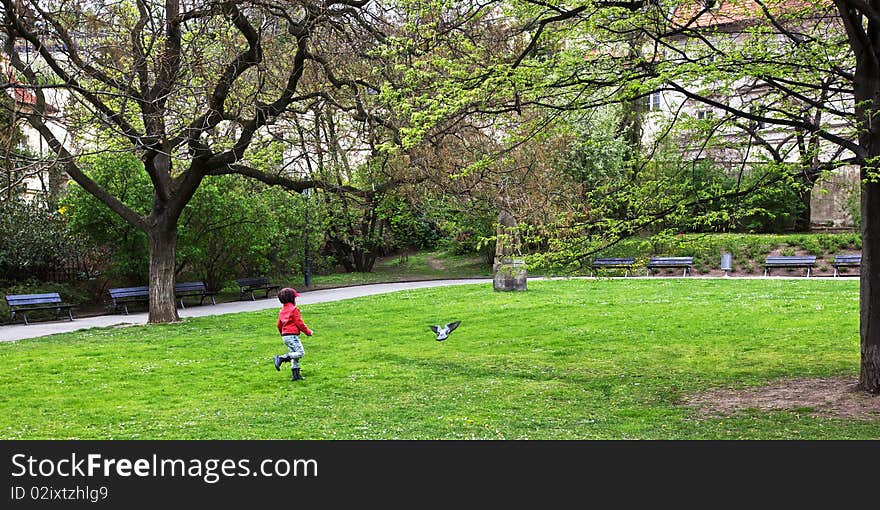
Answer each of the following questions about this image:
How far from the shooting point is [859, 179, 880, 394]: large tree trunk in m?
9.91

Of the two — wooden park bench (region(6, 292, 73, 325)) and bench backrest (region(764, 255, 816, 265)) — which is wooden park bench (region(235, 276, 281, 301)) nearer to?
wooden park bench (region(6, 292, 73, 325))

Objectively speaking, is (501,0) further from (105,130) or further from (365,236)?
(365,236)

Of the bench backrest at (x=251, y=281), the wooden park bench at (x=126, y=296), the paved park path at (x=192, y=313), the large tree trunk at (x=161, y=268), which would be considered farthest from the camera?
the bench backrest at (x=251, y=281)

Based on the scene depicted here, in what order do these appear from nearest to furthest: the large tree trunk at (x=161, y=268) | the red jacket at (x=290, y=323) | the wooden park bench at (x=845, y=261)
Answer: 1. the red jacket at (x=290, y=323)
2. the large tree trunk at (x=161, y=268)
3. the wooden park bench at (x=845, y=261)

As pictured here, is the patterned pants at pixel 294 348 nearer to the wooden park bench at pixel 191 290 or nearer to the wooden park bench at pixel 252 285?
the wooden park bench at pixel 191 290

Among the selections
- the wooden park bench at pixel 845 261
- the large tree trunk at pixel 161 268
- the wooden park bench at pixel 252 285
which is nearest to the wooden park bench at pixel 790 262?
the wooden park bench at pixel 845 261

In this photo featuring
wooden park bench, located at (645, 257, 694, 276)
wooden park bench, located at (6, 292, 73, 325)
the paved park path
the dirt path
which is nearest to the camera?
the dirt path

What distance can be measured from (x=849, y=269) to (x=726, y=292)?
10.0 meters

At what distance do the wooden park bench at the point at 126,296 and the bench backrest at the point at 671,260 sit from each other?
61.4ft

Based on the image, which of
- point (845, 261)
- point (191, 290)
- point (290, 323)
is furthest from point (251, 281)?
point (845, 261)

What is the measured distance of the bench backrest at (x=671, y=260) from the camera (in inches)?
1249

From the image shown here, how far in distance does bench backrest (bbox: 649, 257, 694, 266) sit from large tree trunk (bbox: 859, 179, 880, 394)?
2179cm

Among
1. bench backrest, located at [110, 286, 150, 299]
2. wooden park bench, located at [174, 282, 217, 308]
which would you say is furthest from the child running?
wooden park bench, located at [174, 282, 217, 308]
